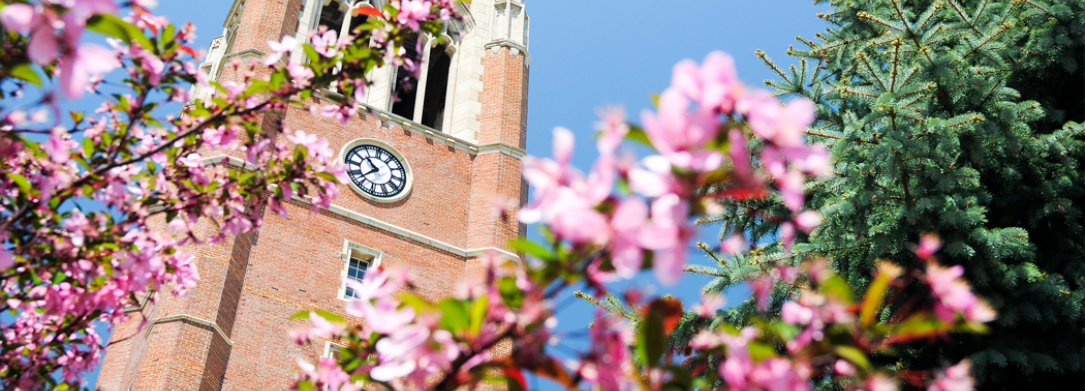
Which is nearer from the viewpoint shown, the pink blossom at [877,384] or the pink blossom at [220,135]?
the pink blossom at [877,384]

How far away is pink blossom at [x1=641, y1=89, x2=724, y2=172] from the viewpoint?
1.81 m

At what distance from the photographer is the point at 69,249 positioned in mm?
4082

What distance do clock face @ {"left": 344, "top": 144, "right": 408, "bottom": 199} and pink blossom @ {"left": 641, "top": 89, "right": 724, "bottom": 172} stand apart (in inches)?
689

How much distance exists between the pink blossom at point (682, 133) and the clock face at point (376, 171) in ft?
57.4

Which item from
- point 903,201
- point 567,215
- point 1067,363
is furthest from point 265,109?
point 1067,363

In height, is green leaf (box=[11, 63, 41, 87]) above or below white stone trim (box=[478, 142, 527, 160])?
below

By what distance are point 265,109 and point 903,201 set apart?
5.35 metres

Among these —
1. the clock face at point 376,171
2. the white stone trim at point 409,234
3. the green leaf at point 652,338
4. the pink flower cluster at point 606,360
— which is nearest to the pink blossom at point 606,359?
the pink flower cluster at point 606,360

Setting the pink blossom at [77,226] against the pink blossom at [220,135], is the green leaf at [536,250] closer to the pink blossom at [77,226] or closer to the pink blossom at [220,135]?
the pink blossom at [77,226]

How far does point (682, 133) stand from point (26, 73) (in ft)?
6.16

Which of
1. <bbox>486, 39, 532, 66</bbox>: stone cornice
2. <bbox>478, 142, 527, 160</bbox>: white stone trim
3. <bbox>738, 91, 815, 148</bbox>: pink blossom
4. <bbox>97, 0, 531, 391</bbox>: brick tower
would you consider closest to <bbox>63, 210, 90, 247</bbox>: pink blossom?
<bbox>738, 91, 815, 148</bbox>: pink blossom

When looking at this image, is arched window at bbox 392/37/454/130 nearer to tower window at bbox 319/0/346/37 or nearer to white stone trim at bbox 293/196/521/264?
tower window at bbox 319/0/346/37

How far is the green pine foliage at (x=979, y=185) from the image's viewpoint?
6.89 m

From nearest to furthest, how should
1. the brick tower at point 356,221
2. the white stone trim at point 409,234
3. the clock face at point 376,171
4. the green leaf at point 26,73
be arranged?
the green leaf at point 26,73, the brick tower at point 356,221, the white stone trim at point 409,234, the clock face at point 376,171
